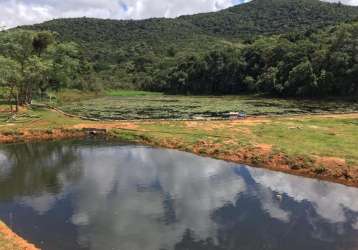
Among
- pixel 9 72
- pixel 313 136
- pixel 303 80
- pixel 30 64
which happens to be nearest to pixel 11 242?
pixel 313 136

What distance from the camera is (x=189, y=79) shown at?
141 m

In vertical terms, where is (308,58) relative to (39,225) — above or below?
above

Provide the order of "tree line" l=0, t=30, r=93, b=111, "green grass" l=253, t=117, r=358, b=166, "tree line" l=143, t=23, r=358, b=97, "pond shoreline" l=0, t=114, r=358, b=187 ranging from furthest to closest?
"tree line" l=143, t=23, r=358, b=97
"tree line" l=0, t=30, r=93, b=111
"green grass" l=253, t=117, r=358, b=166
"pond shoreline" l=0, t=114, r=358, b=187

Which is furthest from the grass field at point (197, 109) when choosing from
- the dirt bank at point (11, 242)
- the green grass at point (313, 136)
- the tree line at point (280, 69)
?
the dirt bank at point (11, 242)

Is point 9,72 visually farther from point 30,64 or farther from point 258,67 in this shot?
point 258,67

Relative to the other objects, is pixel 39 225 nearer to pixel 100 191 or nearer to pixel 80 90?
pixel 100 191

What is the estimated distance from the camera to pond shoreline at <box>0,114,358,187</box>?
30188 millimetres

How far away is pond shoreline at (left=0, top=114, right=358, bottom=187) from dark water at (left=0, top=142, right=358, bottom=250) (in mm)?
1209

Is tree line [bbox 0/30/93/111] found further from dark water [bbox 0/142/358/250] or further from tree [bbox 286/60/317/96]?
tree [bbox 286/60/317/96]

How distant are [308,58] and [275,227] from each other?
296ft

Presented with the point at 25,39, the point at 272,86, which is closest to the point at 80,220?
the point at 25,39

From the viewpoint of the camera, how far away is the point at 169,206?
2458cm

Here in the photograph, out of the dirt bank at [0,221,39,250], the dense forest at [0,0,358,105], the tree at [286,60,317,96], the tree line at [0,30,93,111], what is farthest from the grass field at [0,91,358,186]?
the tree at [286,60,317,96]

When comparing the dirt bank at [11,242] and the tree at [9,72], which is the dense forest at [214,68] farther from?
the dirt bank at [11,242]
